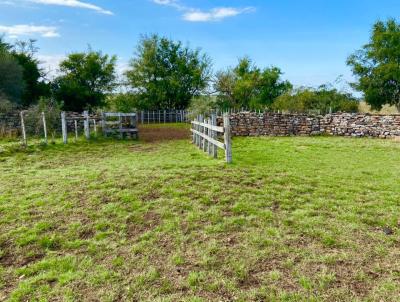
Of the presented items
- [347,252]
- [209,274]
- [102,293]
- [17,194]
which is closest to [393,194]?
[347,252]

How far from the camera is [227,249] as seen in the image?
3.74 metres

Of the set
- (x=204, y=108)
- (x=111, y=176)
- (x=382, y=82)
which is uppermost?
(x=382, y=82)

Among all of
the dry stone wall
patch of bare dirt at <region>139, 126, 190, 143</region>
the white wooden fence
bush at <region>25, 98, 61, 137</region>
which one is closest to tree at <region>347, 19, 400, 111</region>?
the dry stone wall

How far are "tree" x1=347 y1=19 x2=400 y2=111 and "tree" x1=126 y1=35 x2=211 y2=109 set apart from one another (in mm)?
15626

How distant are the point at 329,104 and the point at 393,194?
1061 inches

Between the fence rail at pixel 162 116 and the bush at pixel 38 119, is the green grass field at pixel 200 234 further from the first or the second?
the fence rail at pixel 162 116

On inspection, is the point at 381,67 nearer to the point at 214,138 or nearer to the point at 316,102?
the point at 316,102

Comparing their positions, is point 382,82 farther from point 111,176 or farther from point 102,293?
point 102,293

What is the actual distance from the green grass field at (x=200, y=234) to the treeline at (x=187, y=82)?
1945 cm

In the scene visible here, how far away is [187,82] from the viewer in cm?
3456

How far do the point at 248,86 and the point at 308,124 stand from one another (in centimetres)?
1773

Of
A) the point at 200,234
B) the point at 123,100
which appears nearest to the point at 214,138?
the point at 200,234

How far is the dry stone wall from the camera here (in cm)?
1616

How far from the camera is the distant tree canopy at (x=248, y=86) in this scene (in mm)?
34706
